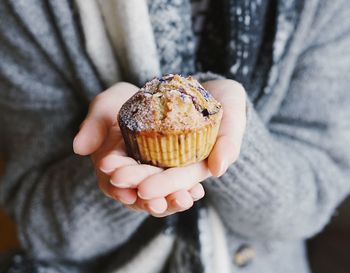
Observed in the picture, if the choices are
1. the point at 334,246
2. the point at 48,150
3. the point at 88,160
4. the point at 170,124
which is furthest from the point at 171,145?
the point at 334,246

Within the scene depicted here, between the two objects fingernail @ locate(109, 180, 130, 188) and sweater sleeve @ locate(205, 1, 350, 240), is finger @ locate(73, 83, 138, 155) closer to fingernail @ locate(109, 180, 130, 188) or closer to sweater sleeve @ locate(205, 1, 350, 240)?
fingernail @ locate(109, 180, 130, 188)

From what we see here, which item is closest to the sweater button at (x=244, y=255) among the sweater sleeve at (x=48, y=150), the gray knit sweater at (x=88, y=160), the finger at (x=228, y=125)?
the gray knit sweater at (x=88, y=160)

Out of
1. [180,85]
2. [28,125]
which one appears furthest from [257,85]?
[28,125]

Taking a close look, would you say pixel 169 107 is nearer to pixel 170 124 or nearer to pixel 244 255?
pixel 170 124

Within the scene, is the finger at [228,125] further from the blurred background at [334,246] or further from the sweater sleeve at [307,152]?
the blurred background at [334,246]

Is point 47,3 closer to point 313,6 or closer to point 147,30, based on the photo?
point 147,30
